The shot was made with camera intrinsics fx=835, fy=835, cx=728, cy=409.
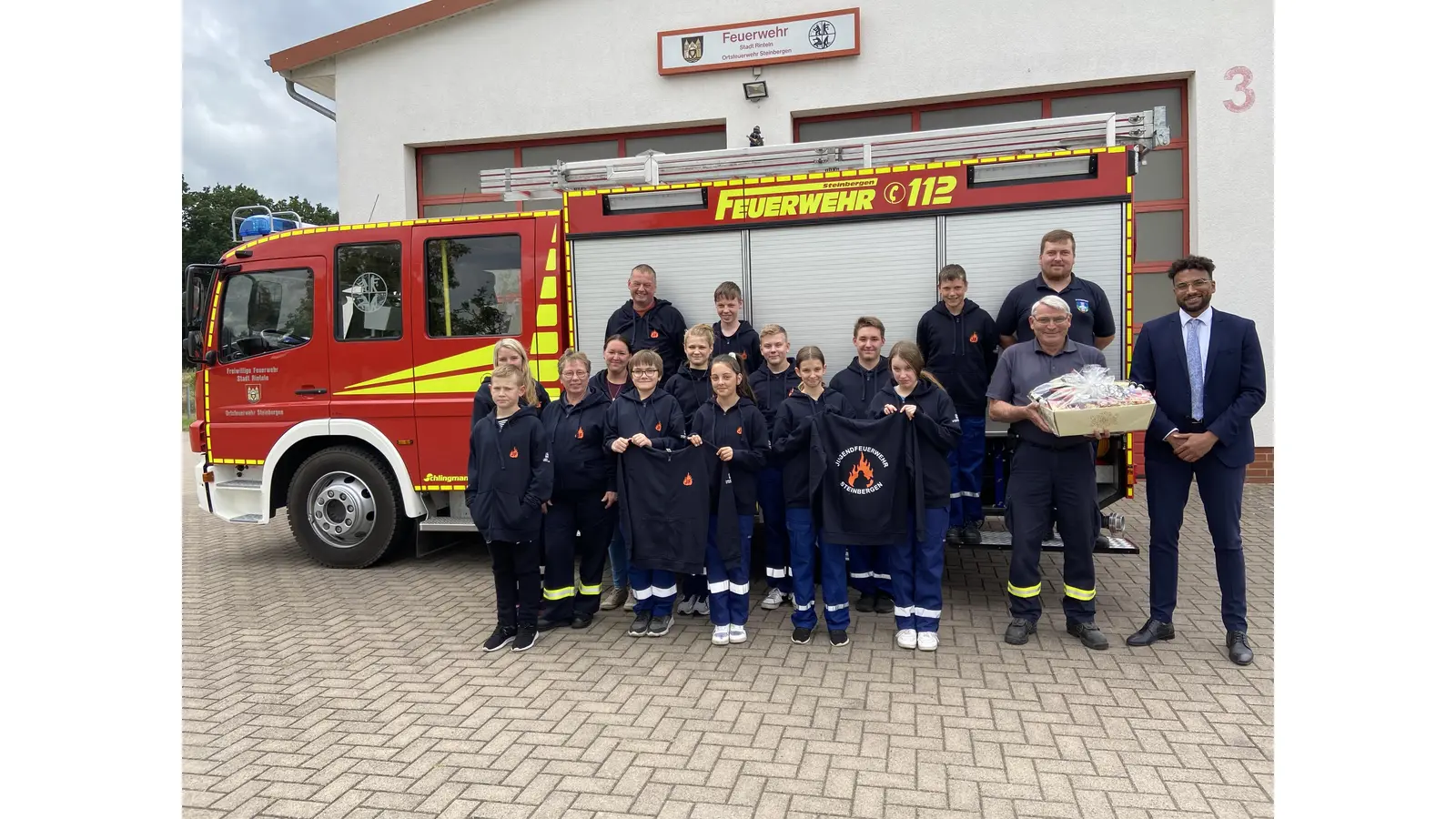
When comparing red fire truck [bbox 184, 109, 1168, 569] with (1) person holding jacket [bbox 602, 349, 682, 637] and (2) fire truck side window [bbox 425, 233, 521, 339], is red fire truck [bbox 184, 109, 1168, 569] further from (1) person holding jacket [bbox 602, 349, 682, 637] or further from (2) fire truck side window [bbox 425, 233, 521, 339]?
(1) person holding jacket [bbox 602, 349, 682, 637]

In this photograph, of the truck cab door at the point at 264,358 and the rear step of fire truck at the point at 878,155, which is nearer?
the rear step of fire truck at the point at 878,155

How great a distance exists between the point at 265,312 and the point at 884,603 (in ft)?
17.5

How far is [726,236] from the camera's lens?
590cm

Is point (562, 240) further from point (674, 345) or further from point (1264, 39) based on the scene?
point (1264, 39)

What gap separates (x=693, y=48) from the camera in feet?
34.1

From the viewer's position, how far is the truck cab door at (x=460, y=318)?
630 centimetres


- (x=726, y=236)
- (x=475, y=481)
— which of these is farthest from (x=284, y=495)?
(x=726, y=236)

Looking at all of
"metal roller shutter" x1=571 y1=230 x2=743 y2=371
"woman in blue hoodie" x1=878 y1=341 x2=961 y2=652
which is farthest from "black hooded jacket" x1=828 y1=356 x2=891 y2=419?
"metal roller shutter" x1=571 y1=230 x2=743 y2=371

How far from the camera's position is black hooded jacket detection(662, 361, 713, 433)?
17.1ft

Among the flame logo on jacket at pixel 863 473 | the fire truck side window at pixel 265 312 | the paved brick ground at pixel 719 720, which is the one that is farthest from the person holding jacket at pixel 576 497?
the fire truck side window at pixel 265 312

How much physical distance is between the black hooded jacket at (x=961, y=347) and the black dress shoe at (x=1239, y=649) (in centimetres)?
193

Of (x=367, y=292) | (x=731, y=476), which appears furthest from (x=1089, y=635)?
Result: (x=367, y=292)

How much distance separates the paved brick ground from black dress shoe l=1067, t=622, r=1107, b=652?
9 cm

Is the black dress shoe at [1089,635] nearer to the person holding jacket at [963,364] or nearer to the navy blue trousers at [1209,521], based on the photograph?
the navy blue trousers at [1209,521]
